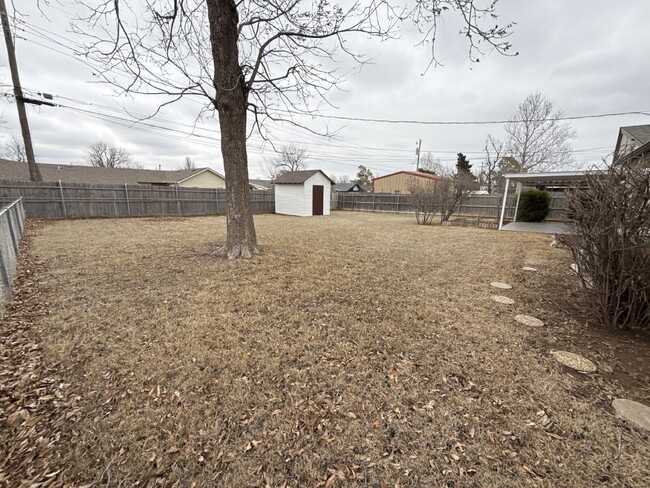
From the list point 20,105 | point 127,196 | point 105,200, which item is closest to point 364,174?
point 127,196

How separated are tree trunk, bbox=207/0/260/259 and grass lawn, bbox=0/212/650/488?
1262 mm

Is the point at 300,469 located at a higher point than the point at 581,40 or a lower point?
lower

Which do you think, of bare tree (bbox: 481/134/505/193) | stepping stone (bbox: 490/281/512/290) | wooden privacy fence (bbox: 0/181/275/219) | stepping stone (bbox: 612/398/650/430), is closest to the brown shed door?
wooden privacy fence (bbox: 0/181/275/219)

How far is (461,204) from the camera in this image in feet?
50.2

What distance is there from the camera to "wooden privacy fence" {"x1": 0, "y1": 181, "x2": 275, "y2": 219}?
10039 mm

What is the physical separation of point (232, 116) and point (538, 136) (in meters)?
24.6

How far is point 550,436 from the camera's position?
1555 mm

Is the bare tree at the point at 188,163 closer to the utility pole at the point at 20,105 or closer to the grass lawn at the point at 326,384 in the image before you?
the utility pole at the point at 20,105

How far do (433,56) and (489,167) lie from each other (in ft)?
96.0

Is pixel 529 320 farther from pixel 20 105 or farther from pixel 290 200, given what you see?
pixel 20 105

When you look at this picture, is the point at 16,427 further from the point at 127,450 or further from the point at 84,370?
the point at 127,450

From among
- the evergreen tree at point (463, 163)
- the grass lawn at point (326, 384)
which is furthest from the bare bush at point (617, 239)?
the evergreen tree at point (463, 163)

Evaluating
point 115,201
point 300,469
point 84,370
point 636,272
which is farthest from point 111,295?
point 115,201

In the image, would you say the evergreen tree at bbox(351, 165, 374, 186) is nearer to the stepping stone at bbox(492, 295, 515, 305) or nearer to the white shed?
the white shed
